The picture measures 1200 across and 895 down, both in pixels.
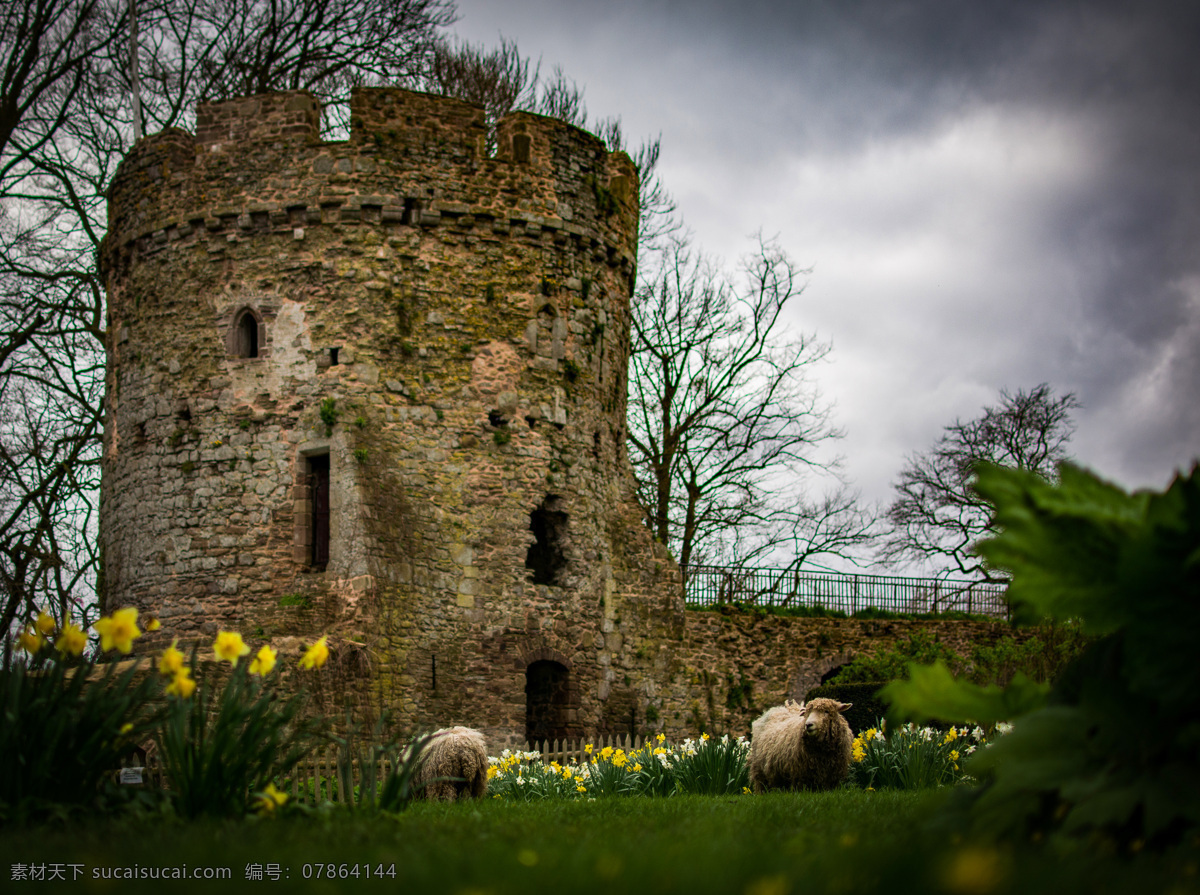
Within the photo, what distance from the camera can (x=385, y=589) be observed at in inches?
589

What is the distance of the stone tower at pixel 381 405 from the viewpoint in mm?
15250

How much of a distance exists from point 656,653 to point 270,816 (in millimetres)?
13665

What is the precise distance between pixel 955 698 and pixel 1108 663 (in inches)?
19.2

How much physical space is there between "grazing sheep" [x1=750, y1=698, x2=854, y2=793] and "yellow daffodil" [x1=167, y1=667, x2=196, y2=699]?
6.40 m

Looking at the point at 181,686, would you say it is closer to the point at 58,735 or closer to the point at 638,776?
the point at 58,735

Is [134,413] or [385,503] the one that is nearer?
[385,503]

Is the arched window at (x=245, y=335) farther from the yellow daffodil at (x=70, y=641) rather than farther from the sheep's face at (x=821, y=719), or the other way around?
the yellow daffodil at (x=70, y=641)

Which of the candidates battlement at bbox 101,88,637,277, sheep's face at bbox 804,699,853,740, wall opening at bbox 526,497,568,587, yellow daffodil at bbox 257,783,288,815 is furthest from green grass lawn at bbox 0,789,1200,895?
battlement at bbox 101,88,637,277

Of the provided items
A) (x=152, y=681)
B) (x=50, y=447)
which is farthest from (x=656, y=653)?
(x=152, y=681)

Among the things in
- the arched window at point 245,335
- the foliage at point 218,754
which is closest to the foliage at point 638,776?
the foliage at point 218,754

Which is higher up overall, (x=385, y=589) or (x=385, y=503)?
(x=385, y=503)

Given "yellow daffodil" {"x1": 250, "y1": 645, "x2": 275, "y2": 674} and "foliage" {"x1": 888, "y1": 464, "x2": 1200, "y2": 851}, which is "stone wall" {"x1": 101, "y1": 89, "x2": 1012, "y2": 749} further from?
"foliage" {"x1": 888, "y1": 464, "x2": 1200, "y2": 851}

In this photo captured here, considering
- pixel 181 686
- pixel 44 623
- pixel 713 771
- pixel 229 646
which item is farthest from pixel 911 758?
pixel 44 623

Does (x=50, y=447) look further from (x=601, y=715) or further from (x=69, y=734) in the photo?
(x=69, y=734)
